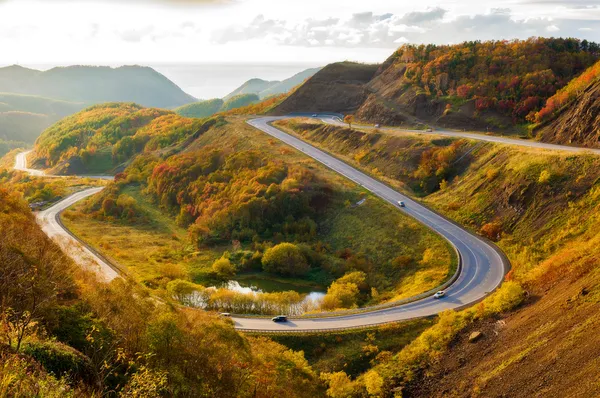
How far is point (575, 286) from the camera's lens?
34438mm

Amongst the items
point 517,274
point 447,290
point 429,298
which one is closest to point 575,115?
point 517,274

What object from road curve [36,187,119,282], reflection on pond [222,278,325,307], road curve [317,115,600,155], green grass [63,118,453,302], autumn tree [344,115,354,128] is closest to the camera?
green grass [63,118,453,302]

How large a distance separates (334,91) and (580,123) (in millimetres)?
76956

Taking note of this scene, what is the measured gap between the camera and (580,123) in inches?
2539

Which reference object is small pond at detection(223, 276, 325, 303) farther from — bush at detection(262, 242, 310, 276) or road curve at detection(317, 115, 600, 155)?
road curve at detection(317, 115, 600, 155)

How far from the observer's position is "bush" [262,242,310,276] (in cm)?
6388

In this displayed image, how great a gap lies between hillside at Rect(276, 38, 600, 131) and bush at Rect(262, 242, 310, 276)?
46.8 m

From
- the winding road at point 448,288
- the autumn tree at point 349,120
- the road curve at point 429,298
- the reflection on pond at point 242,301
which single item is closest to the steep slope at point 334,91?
the autumn tree at point 349,120

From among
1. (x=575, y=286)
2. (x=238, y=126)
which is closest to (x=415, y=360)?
(x=575, y=286)

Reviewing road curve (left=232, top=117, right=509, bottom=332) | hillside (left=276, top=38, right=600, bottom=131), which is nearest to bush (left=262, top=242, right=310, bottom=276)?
road curve (left=232, top=117, right=509, bottom=332)

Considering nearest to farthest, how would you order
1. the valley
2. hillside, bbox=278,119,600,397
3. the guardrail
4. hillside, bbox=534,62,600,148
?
the valley < hillside, bbox=278,119,600,397 < the guardrail < hillside, bbox=534,62,600,148

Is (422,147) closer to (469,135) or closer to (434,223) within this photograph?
(469,135)

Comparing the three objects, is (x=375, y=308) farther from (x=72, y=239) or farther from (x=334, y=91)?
(x=334, y=91)

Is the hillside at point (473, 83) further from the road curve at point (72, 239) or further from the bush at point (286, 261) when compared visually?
the road curve at point (72, 239)
